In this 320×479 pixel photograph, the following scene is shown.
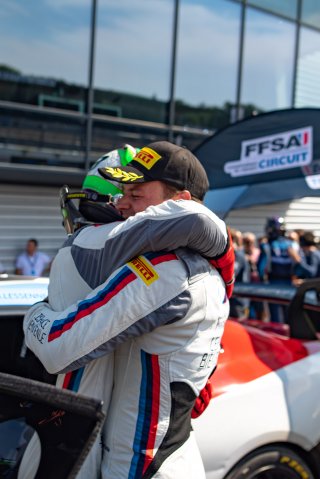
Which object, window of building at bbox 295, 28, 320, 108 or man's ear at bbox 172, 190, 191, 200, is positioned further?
window of building at bbox 295, 28, 320, 108

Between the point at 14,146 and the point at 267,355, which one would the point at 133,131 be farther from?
the point at 267,355

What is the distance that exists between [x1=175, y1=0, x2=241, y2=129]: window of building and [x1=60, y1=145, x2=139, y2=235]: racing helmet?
30.3 feet

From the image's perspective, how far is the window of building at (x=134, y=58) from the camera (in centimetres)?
1012

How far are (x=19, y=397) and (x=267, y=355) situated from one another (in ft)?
5.70

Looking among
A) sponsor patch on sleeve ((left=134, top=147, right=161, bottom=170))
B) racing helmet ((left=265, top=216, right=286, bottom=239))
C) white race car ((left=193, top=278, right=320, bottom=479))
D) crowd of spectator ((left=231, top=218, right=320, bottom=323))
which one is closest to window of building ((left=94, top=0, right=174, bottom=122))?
crowd of spectator ((left=231, top=218, right=320, bottom=323))

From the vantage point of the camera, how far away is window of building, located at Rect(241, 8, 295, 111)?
12117 mm

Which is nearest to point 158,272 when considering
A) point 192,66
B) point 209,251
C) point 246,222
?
point 209,251

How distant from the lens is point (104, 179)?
202 centimetres

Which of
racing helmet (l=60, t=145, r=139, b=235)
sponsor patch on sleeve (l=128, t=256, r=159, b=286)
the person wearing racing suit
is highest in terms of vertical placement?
racing helmet (l=60, t=145, r=139, b=235)

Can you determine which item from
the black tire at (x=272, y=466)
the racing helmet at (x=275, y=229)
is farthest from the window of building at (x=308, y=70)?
the black tire at (x=272, y=466)

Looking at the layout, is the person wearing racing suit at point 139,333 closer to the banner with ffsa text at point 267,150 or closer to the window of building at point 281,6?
the banner with ffsa text at point 267,150

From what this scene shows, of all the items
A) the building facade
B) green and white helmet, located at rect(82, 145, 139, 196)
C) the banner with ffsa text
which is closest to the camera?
green and white helmet, located at rect(82, 145, 139, 196)

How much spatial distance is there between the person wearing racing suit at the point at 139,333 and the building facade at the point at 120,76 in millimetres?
7861

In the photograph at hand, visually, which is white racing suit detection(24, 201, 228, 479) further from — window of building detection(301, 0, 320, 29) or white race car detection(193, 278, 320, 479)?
window of building detection(301, 0, 320, 29)
